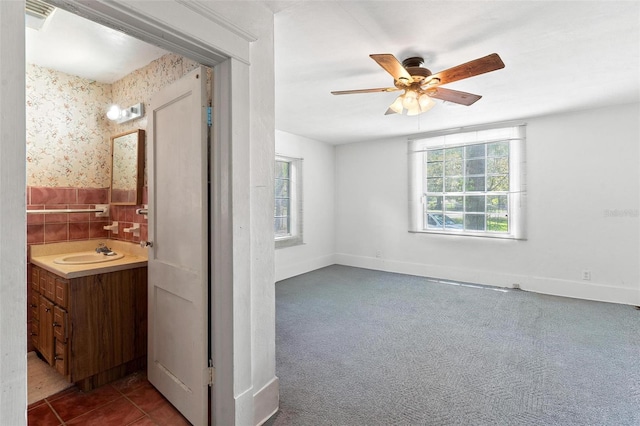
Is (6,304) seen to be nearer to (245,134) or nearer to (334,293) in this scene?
(245,134)

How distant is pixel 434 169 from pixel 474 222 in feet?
3.44

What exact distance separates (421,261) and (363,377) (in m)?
3.27

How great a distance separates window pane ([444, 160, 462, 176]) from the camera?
473 cm

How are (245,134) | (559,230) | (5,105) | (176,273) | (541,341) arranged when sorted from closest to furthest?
(5,105) < (245,134) < (176,273) < (541,341) < (559,230)

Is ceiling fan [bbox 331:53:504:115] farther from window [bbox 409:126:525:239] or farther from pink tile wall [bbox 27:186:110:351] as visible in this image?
pink tile wall [bbox 27:186:110:351]

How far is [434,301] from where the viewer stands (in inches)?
149

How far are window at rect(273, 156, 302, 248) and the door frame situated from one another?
136 inches

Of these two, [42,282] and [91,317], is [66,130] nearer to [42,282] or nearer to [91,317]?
[42,282]

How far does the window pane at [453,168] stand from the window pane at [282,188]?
2.61 meters

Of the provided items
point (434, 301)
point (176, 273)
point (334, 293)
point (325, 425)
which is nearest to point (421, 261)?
point (434, 301)

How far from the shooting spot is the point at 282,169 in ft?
16.6

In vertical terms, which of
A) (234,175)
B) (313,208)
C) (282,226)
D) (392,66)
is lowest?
(282,226)

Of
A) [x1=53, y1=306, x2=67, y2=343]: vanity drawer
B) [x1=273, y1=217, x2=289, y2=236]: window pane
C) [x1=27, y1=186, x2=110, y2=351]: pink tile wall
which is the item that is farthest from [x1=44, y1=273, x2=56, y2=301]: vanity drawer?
[x1=273, y1=217, x2=289, y2=236]: window pane

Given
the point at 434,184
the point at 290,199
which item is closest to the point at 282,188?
the point at 290,199
